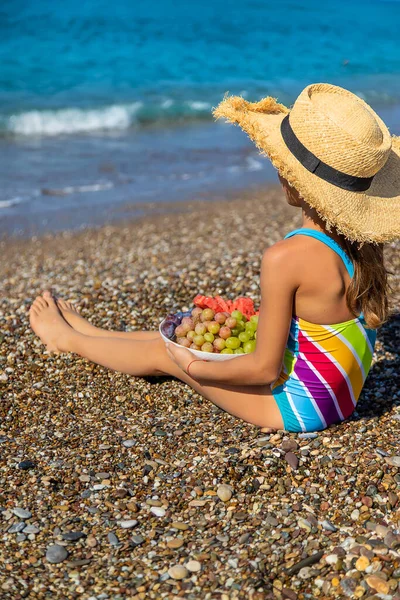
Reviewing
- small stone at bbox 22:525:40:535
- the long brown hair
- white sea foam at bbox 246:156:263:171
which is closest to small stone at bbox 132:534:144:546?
small stone at bbox 22:525:40:535

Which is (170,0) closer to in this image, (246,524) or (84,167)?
(84,167)

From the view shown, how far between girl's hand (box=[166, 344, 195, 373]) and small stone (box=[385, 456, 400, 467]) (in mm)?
1250

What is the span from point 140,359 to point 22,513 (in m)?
1.45

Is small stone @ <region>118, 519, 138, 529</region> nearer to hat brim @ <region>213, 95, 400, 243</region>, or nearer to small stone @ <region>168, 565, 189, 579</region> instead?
small stone @ <region>168, 565, 189, 579</region>

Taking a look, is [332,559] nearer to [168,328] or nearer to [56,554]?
[56,554]

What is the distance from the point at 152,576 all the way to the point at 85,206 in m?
8.01

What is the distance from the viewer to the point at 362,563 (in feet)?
10.5

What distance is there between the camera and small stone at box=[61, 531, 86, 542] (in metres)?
3.40

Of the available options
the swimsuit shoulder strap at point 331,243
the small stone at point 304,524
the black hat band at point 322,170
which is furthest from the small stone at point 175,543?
the black hat band at point 322,170

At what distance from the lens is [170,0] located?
1622 inches

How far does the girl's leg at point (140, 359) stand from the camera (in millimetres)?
4250

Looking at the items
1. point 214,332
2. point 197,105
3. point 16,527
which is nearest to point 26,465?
point 16,527

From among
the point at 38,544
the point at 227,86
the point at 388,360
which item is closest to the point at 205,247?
the point at 388,360

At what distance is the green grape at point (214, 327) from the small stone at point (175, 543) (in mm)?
1362
